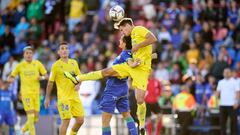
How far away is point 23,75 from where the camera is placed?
2425 cm

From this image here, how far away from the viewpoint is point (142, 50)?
20328 millimetres

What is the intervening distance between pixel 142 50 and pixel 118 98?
1.48 meters

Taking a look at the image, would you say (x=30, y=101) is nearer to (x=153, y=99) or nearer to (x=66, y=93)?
(x=66, y=93)

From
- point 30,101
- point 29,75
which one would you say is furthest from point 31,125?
point 29,75

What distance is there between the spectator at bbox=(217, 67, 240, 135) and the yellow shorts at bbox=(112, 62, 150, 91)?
7136mm

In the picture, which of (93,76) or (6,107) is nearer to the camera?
(93,76)

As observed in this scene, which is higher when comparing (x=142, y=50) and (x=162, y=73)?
(x=162, y=73)

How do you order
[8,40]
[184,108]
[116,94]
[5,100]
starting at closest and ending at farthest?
[116,94], [184,108], [5,100], [8,40]

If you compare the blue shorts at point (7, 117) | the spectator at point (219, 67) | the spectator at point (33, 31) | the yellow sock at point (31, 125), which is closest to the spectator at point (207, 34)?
the spectator at point (219, 67)

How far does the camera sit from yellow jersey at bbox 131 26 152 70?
20.2 m

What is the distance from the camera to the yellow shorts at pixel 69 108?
21.7 m

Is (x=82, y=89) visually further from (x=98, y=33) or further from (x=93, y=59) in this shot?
(x=98, y=33)

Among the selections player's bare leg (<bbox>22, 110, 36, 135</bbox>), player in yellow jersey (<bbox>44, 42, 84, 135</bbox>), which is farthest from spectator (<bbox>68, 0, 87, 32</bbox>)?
player in yellow jersey (<bbox>44, 42, 84, 135</bbox>)

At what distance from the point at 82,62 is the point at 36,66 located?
772cm
